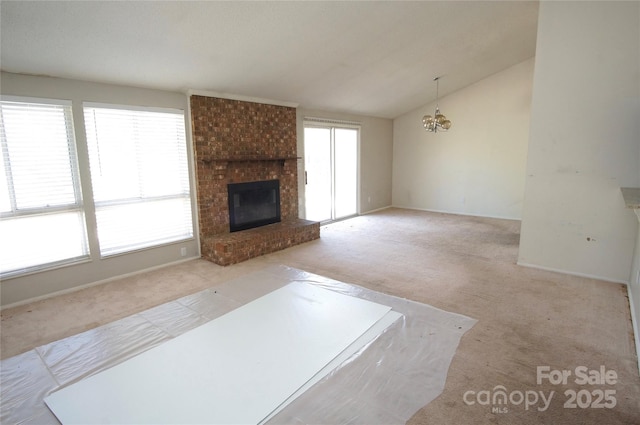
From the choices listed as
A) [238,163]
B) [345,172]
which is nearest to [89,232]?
[238,163]

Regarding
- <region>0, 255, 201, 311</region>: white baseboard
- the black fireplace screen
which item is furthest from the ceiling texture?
<region>0, 255, 201, 311</region>: white baseboard

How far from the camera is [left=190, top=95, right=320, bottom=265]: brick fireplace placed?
4.50 metres

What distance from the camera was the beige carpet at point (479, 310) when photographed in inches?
77.1

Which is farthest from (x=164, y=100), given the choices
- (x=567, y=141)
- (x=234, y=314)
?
(x=567, y=141)

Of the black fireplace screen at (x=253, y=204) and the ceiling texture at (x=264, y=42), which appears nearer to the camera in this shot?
the ceiling texture at (x=264, y=42)

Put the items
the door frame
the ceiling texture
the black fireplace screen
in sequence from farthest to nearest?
the door frame → the black fireplace screen → the ceiling texture

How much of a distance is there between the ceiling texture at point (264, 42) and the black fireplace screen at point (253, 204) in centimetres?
135

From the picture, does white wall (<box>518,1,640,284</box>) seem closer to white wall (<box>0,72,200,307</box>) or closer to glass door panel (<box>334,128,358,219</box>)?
glass door panel (<box>334,128,358,219</box>)

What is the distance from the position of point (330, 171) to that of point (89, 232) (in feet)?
14.4

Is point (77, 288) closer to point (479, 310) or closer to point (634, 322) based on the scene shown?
point (479, 310)

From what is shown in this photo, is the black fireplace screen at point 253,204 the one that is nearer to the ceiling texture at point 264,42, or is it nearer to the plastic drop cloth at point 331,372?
the ceiling texture at point 264,42

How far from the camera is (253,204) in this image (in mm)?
5289

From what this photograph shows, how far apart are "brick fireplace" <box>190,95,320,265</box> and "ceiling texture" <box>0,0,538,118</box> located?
0.29 m

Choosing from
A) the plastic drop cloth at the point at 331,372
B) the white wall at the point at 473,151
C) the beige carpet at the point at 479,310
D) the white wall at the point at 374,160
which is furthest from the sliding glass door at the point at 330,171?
the plastic drop cloth at the point at 331,372
